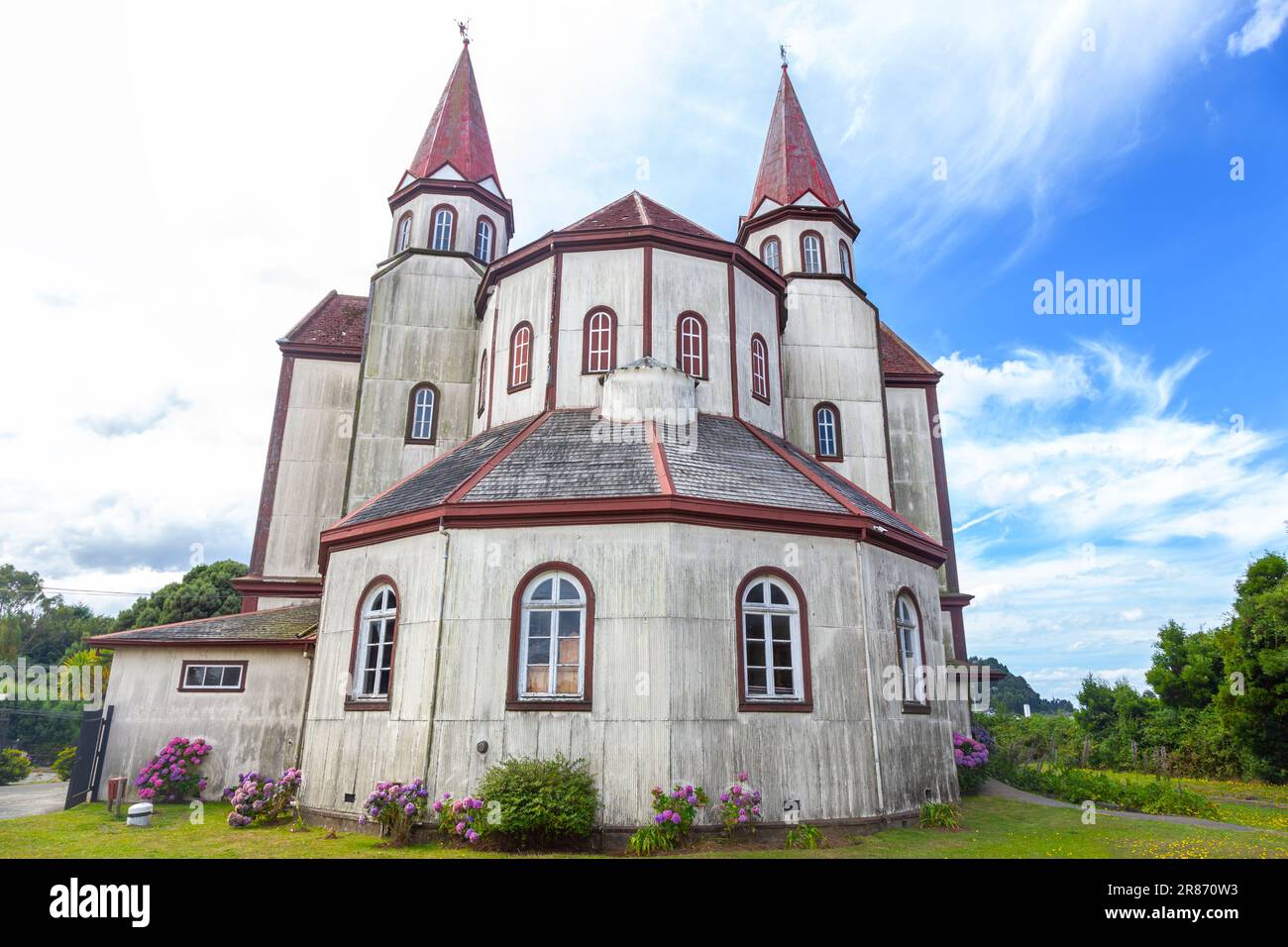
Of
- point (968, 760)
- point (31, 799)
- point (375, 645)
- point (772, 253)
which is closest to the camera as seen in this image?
point (375, 645)

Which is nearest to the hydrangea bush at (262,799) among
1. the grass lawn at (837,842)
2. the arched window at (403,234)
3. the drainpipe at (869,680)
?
the grass lawn at (837,842)

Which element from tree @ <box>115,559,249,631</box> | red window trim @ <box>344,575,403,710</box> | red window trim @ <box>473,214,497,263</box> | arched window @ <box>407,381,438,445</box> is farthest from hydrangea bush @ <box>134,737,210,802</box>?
tree @ <box>115,559,249,631</box>

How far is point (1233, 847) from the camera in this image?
1031 centimetres

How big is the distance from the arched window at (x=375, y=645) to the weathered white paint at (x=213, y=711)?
4.85 metres

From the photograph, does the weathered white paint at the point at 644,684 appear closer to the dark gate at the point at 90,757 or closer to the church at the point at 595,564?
the church at the point at 595,564

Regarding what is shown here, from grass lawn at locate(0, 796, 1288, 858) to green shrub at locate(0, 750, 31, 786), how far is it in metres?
20.7

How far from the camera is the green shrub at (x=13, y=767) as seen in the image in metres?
29.0

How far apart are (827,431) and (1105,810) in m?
10.8

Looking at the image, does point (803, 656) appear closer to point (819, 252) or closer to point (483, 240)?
point (819, 252)

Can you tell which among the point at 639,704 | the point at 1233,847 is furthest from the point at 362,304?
the point at 1233,847

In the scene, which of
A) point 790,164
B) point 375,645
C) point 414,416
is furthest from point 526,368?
point 790,164

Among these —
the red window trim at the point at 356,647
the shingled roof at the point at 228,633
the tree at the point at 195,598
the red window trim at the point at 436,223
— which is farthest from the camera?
the tree at the point at 195,598

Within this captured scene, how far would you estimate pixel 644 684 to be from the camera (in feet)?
35.1
